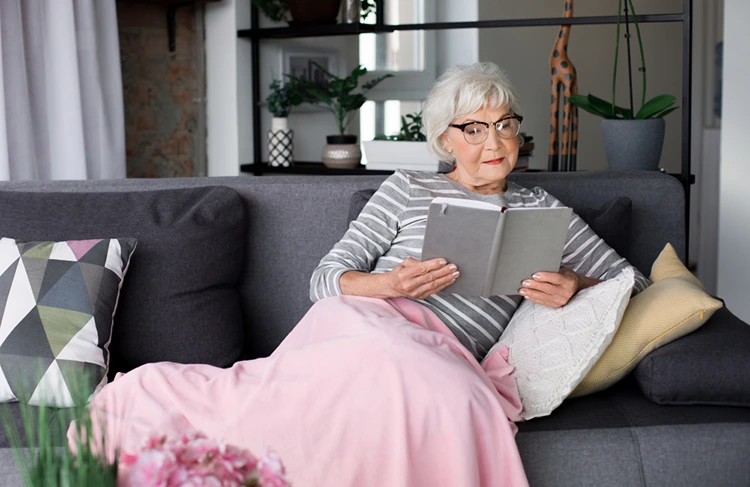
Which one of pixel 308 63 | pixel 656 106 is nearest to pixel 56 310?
pixel 656 106

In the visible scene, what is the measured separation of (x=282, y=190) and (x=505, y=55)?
280cm

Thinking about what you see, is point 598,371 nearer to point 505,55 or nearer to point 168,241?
point 168,241

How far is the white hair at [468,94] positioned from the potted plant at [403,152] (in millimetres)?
771

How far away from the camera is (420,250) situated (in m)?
2.02

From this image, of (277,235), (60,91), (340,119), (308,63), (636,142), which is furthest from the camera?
(308,63)

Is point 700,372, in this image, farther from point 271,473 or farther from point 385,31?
point 385,31

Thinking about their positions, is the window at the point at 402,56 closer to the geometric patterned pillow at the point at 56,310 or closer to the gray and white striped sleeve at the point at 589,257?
the gray and white striped sleeve at the point at 589,257

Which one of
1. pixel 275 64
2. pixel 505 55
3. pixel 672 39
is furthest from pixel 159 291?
pixel 672 39

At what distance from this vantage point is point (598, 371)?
1741 millimetres

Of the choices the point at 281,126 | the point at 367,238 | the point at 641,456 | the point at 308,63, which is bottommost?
the point at 641,456

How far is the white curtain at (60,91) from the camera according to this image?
281 centimetres

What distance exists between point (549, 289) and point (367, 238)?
46 cm

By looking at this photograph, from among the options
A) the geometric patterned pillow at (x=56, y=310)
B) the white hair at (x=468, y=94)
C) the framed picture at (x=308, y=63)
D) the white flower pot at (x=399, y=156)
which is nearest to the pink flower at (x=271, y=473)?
the geometric patterned pillow at (x=56, y=310)

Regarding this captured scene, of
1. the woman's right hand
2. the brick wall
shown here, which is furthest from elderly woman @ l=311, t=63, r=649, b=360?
the brick wall
